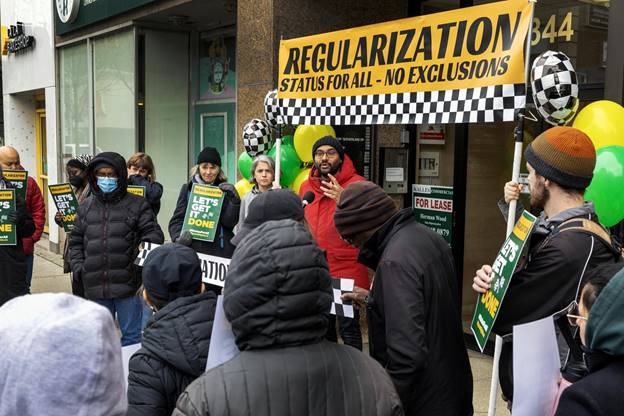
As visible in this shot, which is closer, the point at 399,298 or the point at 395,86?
the point at 399,298

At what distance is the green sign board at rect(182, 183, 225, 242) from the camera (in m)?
5.02

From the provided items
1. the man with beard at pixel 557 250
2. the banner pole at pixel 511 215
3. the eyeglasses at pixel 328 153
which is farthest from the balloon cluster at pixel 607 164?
the eyeglasses at pixel 328 153

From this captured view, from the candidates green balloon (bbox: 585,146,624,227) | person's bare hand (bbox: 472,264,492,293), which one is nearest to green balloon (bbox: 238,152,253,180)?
green balloon (bbox: 585,146,624,227)

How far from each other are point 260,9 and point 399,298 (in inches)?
189

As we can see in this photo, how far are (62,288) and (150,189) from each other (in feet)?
11.7

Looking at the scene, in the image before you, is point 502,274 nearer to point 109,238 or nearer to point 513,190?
point 513,190

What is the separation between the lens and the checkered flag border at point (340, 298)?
3.45 metres

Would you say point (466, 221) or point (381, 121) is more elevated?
point (381, 121)

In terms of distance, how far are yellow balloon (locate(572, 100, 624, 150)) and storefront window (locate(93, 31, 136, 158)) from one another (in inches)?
303

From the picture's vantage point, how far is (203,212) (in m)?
5.08

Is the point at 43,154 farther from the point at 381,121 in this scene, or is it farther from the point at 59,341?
the point at 59,341

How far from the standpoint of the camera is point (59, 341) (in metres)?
1.23

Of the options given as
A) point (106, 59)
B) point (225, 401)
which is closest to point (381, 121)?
point (225, 401)

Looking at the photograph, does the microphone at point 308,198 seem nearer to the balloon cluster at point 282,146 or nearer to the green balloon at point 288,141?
the balloon cluster at point 282,146
